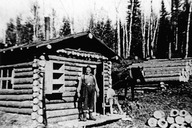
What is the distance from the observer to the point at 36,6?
4150 centimetres

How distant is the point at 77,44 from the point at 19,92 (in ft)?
11.6

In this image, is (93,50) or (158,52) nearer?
(93,50)

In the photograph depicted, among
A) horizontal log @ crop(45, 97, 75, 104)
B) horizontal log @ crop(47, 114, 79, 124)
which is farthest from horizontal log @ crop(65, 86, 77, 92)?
horizontal log @ crop(47, 114, 79, 124)

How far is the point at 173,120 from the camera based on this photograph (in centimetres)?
1189

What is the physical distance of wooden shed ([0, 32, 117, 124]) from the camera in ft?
32.5

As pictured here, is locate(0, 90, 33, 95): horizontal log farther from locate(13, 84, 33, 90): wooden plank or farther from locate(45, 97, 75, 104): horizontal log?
locate(45, 97, 75, 104): horizontal log

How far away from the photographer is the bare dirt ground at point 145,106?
33.3ft

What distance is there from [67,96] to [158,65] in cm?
1073

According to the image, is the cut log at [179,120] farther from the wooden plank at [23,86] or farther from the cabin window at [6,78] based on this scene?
the cabin window at [6,78]

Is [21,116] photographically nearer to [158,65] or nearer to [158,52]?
[158,65]

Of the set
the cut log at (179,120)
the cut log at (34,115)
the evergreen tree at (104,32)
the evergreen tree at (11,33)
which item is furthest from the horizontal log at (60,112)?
the evergreen tree at (11,33)

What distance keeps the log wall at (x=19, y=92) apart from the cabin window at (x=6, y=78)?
18 cm

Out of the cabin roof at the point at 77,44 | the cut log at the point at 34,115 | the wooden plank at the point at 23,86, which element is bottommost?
the cut log at the point at 34,115

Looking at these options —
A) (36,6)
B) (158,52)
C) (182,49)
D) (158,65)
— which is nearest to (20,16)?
(36,6)
